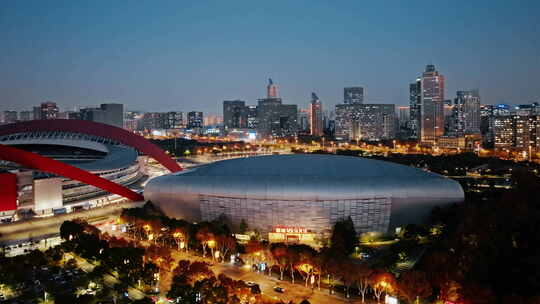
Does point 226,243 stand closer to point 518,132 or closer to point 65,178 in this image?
point 65,178

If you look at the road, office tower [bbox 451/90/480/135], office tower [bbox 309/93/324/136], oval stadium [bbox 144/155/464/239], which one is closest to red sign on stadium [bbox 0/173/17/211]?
oval stadium [bbox 144/155/464/239]

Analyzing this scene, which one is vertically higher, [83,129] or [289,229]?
[83,129]

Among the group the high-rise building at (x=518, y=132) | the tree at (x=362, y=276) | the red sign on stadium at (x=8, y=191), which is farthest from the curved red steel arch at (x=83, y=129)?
the high-rise building at (x=518, y=132)

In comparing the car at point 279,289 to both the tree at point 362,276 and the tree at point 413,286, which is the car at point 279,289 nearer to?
the tree at point 362,276

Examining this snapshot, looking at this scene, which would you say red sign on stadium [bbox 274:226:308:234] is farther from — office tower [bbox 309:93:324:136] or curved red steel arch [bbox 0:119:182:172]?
office tower [bbox 309:93:324:136]

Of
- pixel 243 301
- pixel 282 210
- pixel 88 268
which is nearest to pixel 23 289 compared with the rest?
pixel 88 268

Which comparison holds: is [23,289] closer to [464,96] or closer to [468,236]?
[468,236]

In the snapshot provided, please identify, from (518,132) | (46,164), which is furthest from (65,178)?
(518,132)
